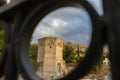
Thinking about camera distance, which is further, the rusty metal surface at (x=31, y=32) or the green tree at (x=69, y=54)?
the green tree at (x=69, y=54)

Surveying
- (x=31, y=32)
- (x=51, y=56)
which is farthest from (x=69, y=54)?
(x=31, y=32)

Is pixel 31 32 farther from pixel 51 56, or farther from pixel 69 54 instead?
pixel 51 56

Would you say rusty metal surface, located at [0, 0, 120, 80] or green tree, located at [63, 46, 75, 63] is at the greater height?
green tree, located at [63, 46, 75, 63]

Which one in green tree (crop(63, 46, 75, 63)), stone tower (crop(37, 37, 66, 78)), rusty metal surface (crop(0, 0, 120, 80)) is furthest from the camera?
stone tower (crop(37, 37, 66, 78))

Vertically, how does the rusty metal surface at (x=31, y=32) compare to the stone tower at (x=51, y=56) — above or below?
below

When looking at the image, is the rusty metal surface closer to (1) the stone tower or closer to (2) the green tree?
(2) the green tree

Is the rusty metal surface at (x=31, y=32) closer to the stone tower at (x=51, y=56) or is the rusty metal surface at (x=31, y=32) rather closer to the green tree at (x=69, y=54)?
the green tree at (x=69, y=54)

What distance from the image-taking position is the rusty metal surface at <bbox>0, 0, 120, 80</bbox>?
0.60 metres

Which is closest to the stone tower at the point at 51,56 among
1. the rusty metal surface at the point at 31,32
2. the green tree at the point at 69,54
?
the green tree at the point at 69,54

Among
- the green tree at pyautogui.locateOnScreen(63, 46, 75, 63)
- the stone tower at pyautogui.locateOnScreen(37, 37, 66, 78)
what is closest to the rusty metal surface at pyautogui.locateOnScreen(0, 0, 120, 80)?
the green tree at pyautogui.locateOnScreen(63, 46, 75, 63)

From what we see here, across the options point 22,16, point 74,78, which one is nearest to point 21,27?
point 22,16

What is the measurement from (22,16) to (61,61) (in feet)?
117

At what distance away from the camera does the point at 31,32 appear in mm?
831

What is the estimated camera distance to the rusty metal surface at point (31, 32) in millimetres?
602
